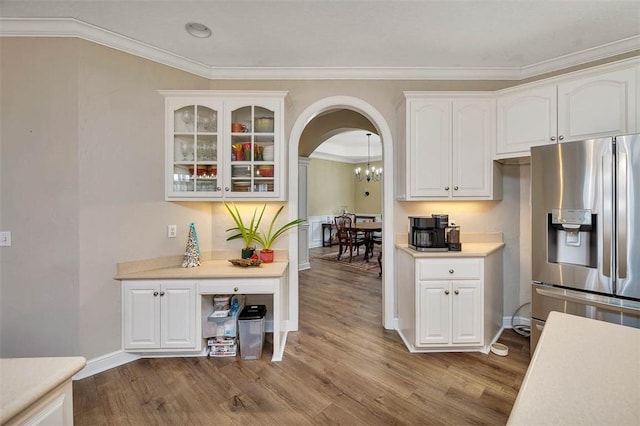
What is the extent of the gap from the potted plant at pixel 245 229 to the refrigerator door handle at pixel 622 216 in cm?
276

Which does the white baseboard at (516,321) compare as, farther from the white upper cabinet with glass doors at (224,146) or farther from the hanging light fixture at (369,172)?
the hanging light fixture at (369,172)

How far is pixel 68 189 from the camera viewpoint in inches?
82.7

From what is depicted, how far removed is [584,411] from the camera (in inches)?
22.7

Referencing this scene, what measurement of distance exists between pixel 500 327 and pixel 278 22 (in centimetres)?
358

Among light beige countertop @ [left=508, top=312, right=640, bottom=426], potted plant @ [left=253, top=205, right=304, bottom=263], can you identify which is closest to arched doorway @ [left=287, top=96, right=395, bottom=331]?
potted plant @ [left=253, top=205, right=304, bottom=263]

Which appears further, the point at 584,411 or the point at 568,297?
the point at 568,297

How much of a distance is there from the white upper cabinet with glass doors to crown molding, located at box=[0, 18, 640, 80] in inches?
16.1

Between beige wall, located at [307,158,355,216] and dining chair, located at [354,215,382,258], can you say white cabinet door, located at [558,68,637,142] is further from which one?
beige wall, located at [307,158,355,216]

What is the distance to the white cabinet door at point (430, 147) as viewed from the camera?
2.56 meters

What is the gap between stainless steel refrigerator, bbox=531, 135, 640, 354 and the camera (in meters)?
1.75

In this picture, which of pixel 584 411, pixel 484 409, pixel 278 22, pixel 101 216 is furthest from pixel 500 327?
pixel 101 216

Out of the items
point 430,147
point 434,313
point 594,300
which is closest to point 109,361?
point 434,313

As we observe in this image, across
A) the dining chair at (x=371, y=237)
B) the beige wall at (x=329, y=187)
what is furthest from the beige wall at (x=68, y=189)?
the beige wall at (x=329, y=187)

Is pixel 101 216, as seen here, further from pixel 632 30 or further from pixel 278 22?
pixel 632 30
